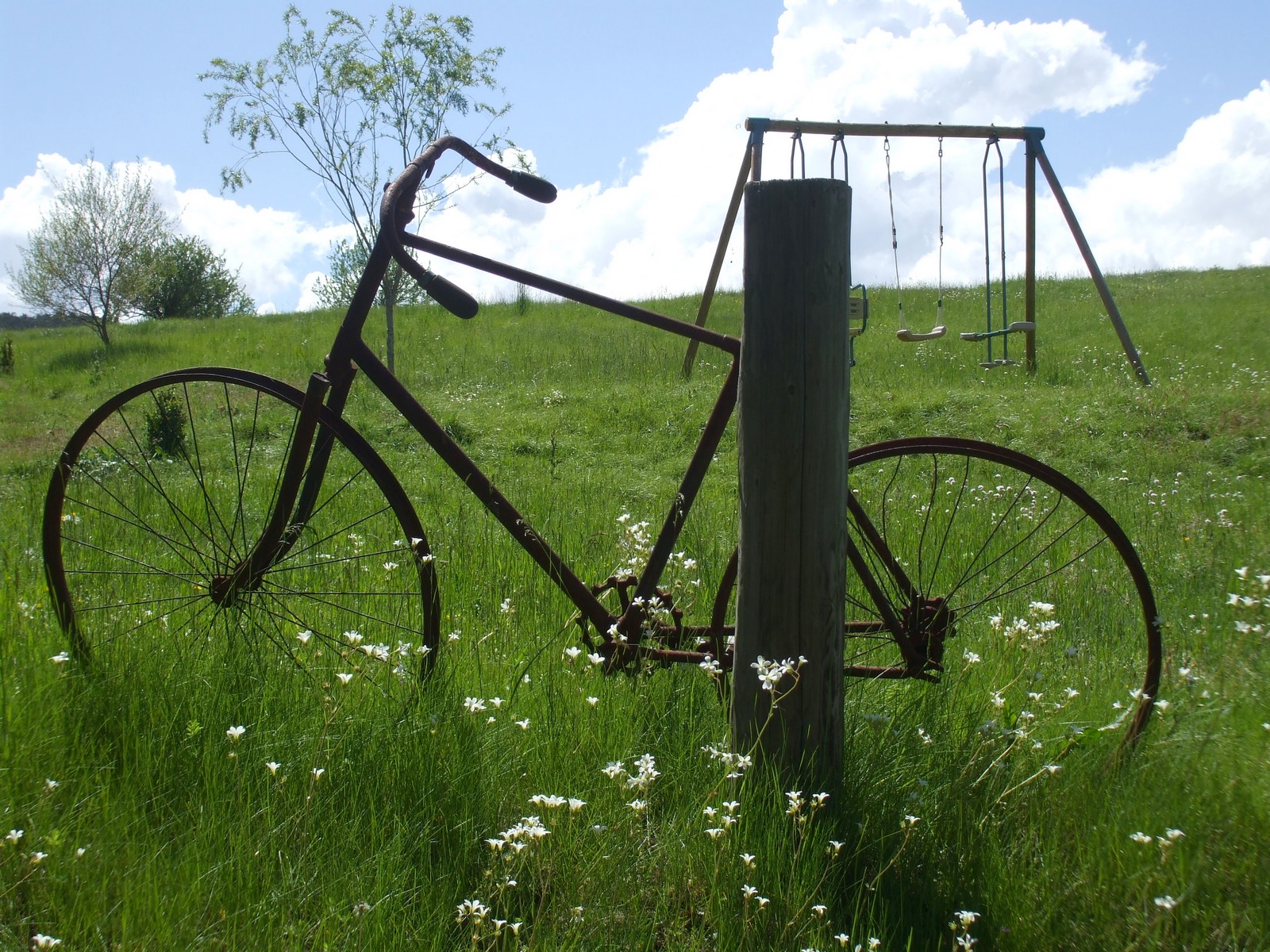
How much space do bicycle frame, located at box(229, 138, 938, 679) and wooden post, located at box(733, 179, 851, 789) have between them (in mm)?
460

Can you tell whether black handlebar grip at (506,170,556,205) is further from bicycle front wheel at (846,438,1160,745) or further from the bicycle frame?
bicycle front wheel at (846,438,1160,745)

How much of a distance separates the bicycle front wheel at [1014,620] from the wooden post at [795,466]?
0.49 m

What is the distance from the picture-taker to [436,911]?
1870 millimetres

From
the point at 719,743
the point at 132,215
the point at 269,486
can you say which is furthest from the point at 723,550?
the point at 132,215

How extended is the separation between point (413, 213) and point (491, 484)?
83cm

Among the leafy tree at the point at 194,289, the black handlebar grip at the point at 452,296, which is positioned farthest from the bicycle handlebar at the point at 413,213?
the leafy tree at the point at 194,289

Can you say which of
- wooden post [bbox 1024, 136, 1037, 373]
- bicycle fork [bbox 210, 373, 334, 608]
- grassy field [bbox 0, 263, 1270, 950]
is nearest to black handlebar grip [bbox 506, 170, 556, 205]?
bicycle fork [bbox 210, 373, 334, 608]

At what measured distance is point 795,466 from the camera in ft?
7.00

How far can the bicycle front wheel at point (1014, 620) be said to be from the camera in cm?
269

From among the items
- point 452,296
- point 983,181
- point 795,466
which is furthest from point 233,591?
point 983,181

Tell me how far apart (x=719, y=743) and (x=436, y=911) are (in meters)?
0.82

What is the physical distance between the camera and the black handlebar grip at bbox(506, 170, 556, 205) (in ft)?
9.41

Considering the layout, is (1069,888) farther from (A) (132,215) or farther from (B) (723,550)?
(A) (132,215)

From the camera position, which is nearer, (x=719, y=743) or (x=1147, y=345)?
(x=719, y=743)
